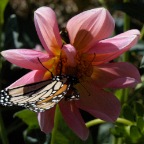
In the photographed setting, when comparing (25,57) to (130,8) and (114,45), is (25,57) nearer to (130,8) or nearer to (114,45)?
(114,45)

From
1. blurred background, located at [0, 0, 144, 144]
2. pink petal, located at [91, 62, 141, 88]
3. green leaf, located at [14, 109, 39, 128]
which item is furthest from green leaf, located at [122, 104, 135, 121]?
green leaf, located at [14, 109, 39, 128]

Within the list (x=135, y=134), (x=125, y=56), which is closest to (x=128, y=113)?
(x=135, y=134)

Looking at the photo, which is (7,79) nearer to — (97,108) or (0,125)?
(0,125)

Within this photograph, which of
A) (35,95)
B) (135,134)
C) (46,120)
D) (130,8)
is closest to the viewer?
(35,95)

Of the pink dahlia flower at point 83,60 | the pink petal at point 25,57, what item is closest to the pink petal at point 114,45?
the pink dahlia flower at point 83,60

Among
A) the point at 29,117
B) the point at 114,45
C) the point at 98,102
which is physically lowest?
the point at 29,117

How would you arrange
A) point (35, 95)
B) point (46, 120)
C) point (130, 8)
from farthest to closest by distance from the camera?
point (130, 8) → point (46, 120) → point (35, 95)
